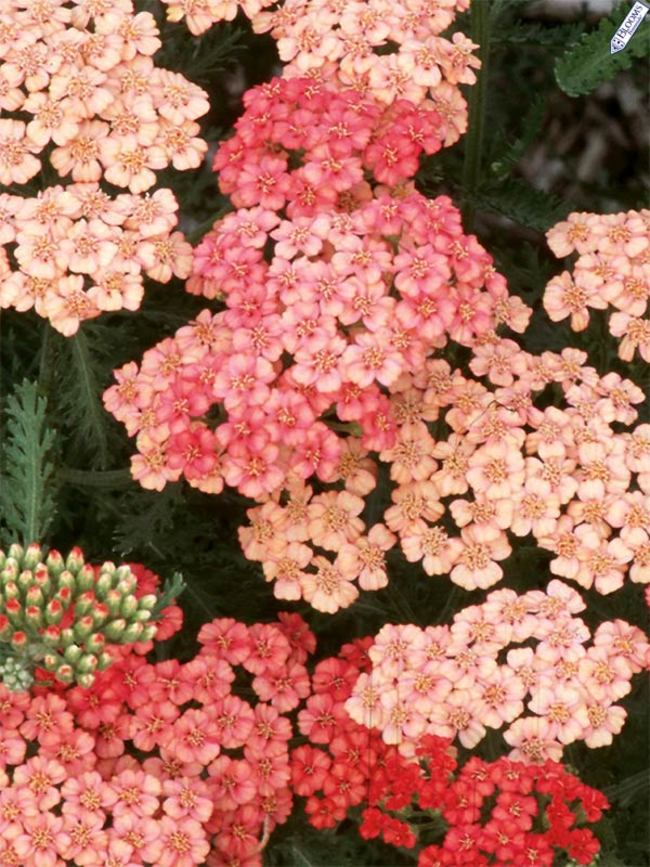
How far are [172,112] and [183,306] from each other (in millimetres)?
473

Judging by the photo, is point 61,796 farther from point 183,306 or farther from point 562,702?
point 183,306

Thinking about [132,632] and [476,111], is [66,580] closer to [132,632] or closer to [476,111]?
[132,632]

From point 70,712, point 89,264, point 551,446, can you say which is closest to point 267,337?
point 89,264

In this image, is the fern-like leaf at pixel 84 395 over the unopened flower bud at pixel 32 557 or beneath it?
beneath

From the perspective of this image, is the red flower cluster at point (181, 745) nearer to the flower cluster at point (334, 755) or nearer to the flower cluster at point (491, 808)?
the flower cluster at point (334, 755)

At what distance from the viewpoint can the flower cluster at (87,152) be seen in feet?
7.84

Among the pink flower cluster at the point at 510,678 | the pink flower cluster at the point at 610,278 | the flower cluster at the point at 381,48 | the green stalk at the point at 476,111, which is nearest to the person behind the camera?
the pink flower cluster at the point at 510,678

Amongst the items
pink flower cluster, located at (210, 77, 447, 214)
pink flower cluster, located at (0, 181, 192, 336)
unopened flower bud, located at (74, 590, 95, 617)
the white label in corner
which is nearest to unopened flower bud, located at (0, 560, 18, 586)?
unopened flower bud, located at (74, 590, 95, 617)

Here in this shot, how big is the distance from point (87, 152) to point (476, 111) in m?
0.75

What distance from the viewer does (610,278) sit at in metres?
2.63

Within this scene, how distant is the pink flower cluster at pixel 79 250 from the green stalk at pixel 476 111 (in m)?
0.64

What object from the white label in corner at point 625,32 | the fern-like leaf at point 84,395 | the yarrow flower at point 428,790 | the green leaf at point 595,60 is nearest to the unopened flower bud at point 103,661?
the yarrow flower at point 428,790

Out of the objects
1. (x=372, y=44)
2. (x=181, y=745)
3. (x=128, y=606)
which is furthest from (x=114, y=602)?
(x=372, y=44)

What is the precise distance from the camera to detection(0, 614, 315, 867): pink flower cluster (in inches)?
90.0
